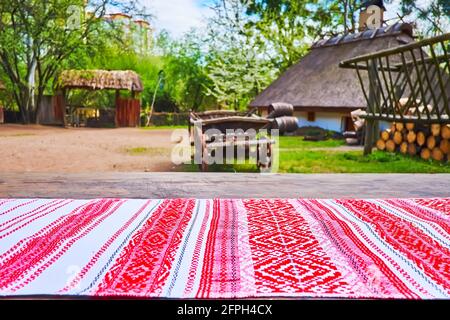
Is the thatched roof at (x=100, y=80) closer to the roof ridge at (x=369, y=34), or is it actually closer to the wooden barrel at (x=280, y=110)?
the wooden barrel at (x=280, y=110)

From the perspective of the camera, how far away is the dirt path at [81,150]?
2.76 m

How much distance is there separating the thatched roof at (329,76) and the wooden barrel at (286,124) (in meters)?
0.30

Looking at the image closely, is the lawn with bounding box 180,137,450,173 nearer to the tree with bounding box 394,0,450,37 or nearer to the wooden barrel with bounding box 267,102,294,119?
the wooden barrel with bounding box 267,102,294,119

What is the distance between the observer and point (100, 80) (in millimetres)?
4586

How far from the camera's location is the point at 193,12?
152 inches

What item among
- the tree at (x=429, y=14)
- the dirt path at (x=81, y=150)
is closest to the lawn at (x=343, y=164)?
the dirt path at (x=81, y=150)

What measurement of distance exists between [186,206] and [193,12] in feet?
11.8

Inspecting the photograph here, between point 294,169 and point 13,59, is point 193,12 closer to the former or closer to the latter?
point 13,59

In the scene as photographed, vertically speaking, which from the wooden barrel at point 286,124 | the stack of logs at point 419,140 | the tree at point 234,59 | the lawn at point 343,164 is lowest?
the lawn at point 343,164

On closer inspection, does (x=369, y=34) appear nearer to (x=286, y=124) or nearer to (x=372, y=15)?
(x=372, y=15)

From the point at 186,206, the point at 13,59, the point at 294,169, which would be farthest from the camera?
the point at 13,59

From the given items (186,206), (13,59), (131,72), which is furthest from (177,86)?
(186,206)

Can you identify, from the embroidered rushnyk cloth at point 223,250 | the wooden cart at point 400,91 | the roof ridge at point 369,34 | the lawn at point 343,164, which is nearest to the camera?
the embroidered rushnyk cloth at point 223,250

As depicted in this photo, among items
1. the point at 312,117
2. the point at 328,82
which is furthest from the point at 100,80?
the point at 328,82
